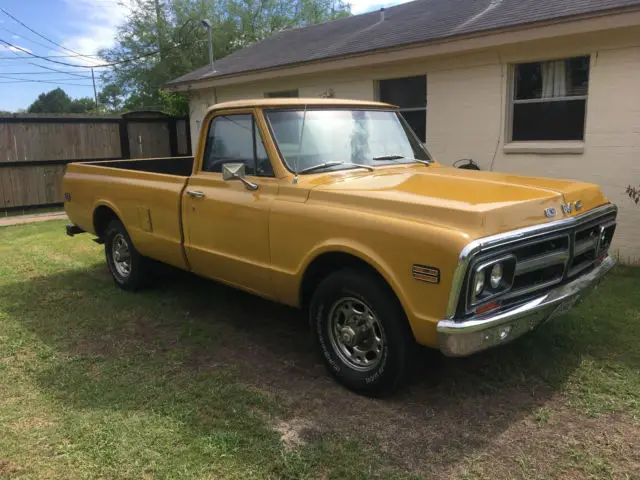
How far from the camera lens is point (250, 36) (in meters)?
30.7

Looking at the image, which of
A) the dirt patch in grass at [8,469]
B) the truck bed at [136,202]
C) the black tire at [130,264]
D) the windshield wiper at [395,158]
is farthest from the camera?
the black tire at [130,264]

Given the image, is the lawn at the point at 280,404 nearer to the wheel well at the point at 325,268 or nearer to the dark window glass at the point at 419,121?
the wheel well at the point at 325,268

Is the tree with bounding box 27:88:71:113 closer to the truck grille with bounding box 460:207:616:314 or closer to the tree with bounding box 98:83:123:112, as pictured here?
the tree with bounding box 98:83:123:112

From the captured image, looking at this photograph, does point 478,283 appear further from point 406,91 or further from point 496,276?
point 406,91

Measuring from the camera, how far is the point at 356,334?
3.61 meters

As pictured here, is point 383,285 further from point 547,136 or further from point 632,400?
point 547,136

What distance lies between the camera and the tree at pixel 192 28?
3055cm

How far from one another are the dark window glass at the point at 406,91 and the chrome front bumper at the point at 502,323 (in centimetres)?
628

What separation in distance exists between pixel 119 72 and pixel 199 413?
1359 inches

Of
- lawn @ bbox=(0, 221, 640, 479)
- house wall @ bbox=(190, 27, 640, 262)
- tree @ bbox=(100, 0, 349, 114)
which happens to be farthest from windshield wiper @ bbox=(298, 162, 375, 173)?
tree @ bbox=(100, 0, 349, 114)

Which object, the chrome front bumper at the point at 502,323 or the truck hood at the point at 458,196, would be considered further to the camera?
the truck hood at the point at 458,196

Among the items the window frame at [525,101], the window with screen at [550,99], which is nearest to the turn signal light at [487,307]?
the window frame at [525,101]

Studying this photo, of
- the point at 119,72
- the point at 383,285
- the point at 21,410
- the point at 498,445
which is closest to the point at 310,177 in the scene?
the point at 383,285

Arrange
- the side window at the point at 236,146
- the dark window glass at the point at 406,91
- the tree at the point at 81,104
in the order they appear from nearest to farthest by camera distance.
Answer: the side window at the point at 236,146 < the dark window glass at the point at 406,91 < the tree at the point at 81,104
